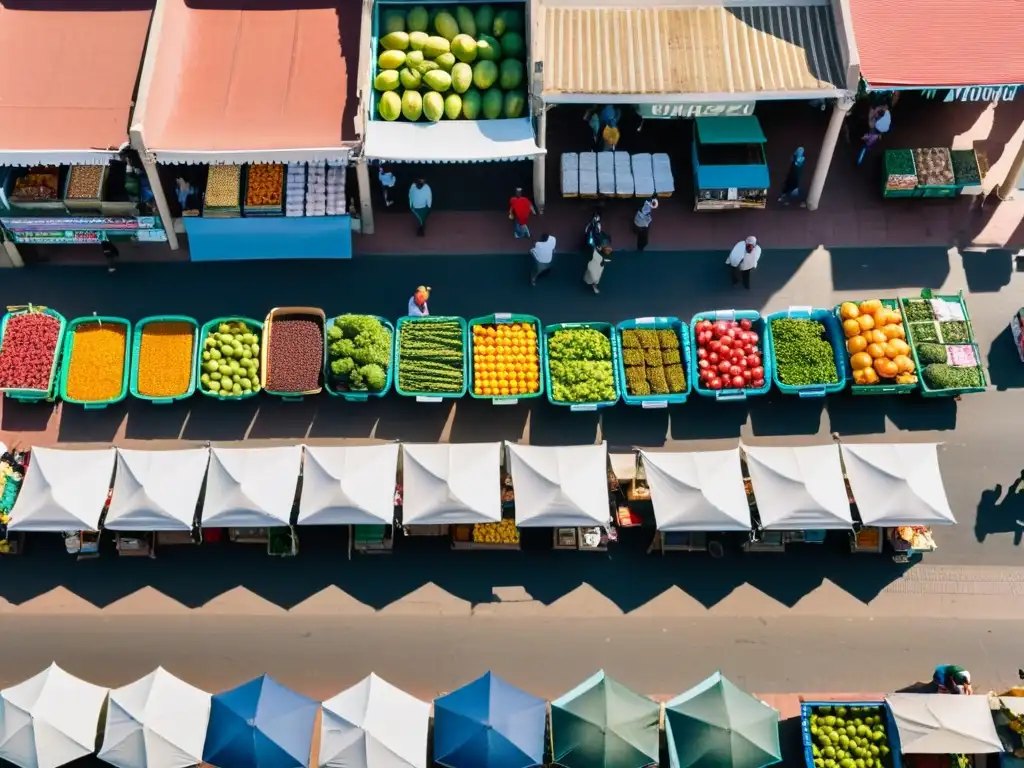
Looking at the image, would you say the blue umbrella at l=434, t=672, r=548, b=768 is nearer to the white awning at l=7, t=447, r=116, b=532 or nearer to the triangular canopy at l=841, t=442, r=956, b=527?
the triangular canopy at l=841, t=442, r=956, b=527

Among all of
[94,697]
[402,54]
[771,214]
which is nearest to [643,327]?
[771,214]

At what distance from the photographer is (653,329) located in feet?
68.5

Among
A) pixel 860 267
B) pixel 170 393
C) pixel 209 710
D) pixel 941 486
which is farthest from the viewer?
pixel 860 267

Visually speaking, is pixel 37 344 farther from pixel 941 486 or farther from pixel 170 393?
pixel 941 486

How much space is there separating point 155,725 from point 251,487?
15.0 feet

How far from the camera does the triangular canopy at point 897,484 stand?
732 inches

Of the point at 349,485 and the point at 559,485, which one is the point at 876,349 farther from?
the point at 349,485

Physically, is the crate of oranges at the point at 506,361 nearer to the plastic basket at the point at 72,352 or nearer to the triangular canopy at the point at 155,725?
the plastic basket at the point at 72,352

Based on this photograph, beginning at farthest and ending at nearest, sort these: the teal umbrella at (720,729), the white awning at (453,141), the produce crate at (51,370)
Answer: the white awning at (453,141) < the produce crate at (51,370) < the teal umbrella at (720,729)

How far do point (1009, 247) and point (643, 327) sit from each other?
9299 millimetres

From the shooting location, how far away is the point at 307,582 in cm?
1938

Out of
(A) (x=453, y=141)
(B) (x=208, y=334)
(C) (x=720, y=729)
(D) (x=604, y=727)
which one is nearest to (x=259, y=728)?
(D) (x=604, y=727)

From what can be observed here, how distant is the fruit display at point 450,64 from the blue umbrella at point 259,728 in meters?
12.3

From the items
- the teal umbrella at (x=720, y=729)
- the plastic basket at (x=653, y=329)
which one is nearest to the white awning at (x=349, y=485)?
the plastic basket at (x=653, y=329)
